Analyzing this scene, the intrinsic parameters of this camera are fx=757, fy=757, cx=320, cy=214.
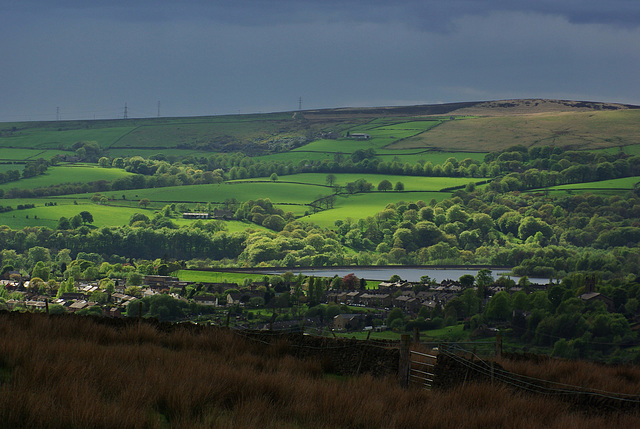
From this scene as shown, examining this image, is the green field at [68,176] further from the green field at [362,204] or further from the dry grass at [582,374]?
the dry grass at [582,374]

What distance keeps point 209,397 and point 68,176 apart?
17583 centimetres

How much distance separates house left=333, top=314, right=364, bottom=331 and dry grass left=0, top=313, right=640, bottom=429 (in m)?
59.9

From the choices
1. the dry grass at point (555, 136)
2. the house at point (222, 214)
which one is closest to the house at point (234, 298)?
the house at point (222, 214)

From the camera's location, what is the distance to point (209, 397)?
761 centimetres

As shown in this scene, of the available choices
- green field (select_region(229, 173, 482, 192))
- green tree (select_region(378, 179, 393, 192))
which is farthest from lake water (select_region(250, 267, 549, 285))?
green tree (select_region(378, 179, 393, 192))

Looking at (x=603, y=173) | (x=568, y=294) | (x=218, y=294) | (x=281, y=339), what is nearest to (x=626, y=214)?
(x=603, y=173)

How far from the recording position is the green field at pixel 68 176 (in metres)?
169

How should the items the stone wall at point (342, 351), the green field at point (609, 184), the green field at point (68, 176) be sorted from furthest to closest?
the green field at point (68, 176), the green field at point (609, 184), the stone wall at point (342, 351)

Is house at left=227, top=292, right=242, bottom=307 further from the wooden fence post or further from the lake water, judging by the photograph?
the wooden fence post

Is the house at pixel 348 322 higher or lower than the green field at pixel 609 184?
lower

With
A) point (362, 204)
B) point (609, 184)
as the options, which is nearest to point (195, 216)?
point (362, 204)

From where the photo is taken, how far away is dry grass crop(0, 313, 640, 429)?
21.0 feet

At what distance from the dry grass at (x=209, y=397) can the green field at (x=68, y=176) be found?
167144mm

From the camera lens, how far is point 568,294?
271ft
